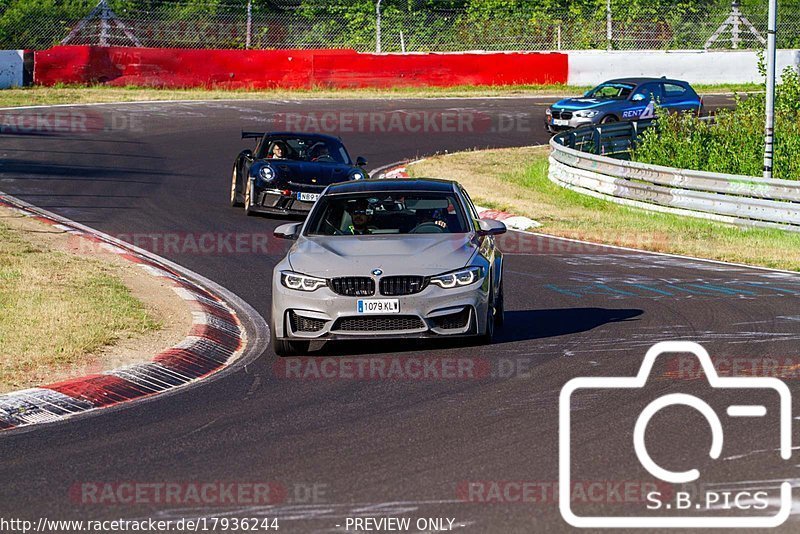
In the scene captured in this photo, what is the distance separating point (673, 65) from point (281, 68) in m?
13.4

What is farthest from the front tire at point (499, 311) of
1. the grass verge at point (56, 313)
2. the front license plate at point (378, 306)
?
the grass verge at point (56, 313)

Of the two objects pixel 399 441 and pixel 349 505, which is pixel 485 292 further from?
pixel 349 505

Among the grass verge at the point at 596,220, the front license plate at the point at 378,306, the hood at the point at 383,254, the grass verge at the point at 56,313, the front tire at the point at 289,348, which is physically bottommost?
the grass verge at the point at 596,220

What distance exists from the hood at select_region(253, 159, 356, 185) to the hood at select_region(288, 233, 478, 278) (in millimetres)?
8430

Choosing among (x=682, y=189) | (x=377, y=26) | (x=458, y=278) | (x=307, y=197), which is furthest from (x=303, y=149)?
(x=377, y=26)

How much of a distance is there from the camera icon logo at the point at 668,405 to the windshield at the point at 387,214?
231 cm

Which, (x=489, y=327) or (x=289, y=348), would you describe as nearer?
(x=289, y=348)

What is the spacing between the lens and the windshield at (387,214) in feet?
38.9

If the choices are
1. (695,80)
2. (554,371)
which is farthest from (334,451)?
(695,80)

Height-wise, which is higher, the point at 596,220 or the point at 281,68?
the point at 281,68

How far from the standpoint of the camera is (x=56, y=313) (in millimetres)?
11938

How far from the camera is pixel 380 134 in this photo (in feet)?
108

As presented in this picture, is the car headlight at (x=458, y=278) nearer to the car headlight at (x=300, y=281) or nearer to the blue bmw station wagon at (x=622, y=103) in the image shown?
the car headlight at (x=300, y=281)

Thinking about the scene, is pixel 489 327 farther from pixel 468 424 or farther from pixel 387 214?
pixel 468 424
